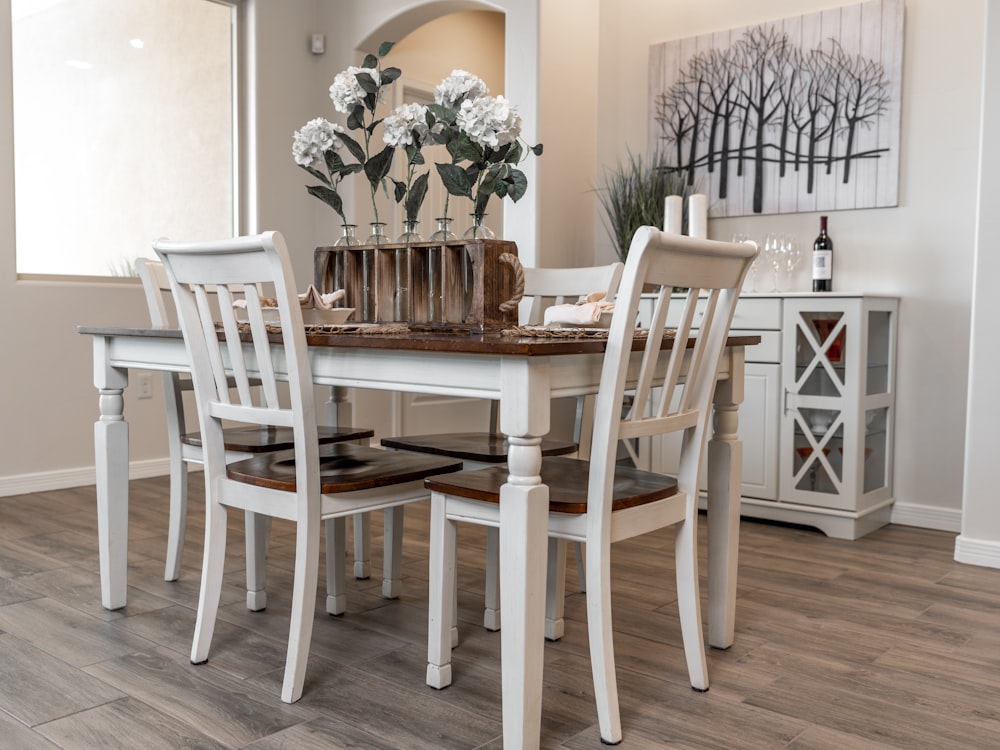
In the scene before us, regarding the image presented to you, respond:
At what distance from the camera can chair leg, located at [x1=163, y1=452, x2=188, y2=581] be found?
2.63 meters

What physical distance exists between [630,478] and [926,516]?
206cm

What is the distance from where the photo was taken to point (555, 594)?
225 cm

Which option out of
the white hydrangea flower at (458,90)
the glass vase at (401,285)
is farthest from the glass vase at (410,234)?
the white hydrangea flower at (458,90)

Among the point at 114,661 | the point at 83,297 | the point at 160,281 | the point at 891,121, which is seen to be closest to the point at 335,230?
the point at 83,297

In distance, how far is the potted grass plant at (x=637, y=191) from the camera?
13.2ft

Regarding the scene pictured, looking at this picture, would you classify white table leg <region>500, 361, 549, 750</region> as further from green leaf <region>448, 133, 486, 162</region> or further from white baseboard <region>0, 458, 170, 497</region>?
white baseboard <region>0, 458, 170, 497</region>

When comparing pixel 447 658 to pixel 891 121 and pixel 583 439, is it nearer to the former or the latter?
pixel 583 439

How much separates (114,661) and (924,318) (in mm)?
2966

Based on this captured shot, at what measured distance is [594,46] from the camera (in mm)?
4262

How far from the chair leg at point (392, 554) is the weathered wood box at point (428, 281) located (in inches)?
20.9

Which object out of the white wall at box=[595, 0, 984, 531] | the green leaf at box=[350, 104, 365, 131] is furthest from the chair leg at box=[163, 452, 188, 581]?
the white wall at box=[595, 0, 984, 531]

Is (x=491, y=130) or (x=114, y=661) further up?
(x=491, y=130)

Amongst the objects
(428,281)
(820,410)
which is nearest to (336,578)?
(428,281)

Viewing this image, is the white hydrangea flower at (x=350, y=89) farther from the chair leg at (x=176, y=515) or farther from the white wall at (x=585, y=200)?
the white wall at (x=585, y=200)
